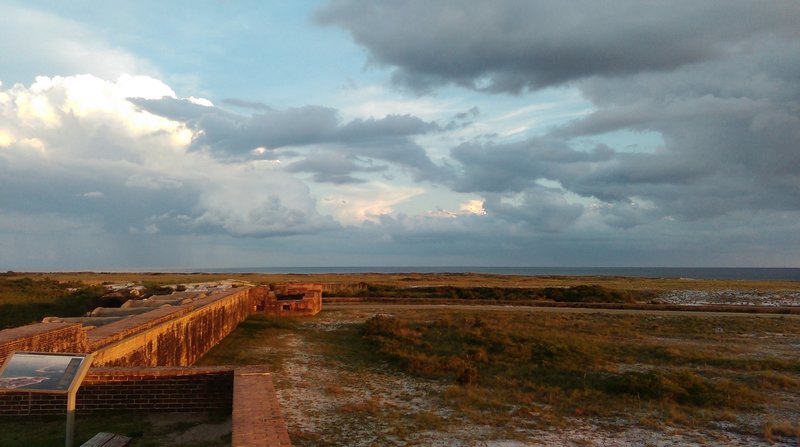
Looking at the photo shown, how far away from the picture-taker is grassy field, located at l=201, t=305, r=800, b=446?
33.4 ft

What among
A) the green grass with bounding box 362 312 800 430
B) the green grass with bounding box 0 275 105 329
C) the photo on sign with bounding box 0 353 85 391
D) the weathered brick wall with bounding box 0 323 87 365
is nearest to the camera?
the photo on sign with bounding box 0 353 85 391

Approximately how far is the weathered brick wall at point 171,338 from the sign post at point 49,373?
1.11m

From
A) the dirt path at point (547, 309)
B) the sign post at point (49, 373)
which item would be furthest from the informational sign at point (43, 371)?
the dirt path at point (547, 309)

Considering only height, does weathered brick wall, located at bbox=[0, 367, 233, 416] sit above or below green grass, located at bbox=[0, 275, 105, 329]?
above

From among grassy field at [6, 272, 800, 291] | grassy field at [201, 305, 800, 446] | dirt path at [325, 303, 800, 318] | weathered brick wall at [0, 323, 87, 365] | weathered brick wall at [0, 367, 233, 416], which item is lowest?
grassy field at [201, 305, 800, 446]

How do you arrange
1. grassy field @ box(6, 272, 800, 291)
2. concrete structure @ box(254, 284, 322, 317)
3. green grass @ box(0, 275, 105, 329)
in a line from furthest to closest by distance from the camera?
1. grassy field @ box(6, 272, 800, 291)
2. concrete structure @ box(254, 284, 322, 317)
3. green grass @ box(0, 275, 105, 329)

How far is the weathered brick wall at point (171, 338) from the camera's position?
1001 centimetres

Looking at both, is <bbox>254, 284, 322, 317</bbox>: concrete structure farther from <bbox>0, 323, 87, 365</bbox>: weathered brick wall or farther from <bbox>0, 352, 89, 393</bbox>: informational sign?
<bbox>0, 352, 89, 393</bbox>: informational sign

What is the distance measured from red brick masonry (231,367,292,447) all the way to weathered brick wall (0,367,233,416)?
440 millimetres

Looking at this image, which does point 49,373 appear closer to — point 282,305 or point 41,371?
point 41,371

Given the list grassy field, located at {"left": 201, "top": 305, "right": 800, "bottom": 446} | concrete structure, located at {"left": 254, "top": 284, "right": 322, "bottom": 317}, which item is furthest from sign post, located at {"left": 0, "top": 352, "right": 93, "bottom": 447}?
concrete structure, located at {"left": 254, "top": 284, "right": 322, "bottom": 317}

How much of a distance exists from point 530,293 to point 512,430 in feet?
119

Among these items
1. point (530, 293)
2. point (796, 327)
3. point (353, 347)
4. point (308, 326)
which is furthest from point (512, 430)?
point (530, 293)

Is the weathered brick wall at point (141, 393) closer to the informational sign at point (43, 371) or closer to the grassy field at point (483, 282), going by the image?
the informational sign at point (43, 371)
